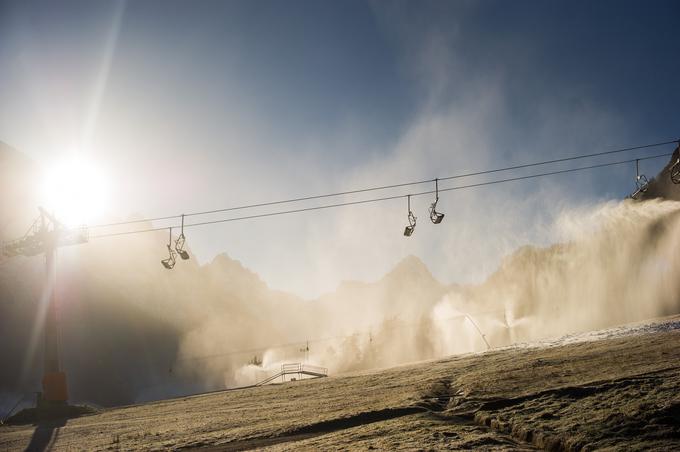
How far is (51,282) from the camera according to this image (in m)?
35.2

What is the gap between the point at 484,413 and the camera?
8961 mm

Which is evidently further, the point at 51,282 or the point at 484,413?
the point at 51,282

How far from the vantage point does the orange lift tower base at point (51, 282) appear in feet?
110

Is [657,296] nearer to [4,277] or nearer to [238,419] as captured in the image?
[238,419]

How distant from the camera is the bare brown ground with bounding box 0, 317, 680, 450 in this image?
22.8 feet

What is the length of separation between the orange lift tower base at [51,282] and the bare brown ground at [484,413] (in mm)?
19600

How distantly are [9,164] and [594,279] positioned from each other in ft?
283

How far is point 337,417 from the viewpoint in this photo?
10.7 metres

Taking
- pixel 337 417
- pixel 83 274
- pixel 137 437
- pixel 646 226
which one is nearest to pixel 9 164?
pixel 83 274

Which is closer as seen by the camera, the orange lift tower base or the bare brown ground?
the bare brown ground

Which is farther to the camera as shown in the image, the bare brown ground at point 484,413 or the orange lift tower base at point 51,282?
the orange lift tower base at point 51,282

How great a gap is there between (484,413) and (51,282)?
1458 inches

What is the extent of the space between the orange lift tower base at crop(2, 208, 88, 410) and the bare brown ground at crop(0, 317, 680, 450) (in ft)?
64.3

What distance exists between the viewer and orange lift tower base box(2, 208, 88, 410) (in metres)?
33.6
